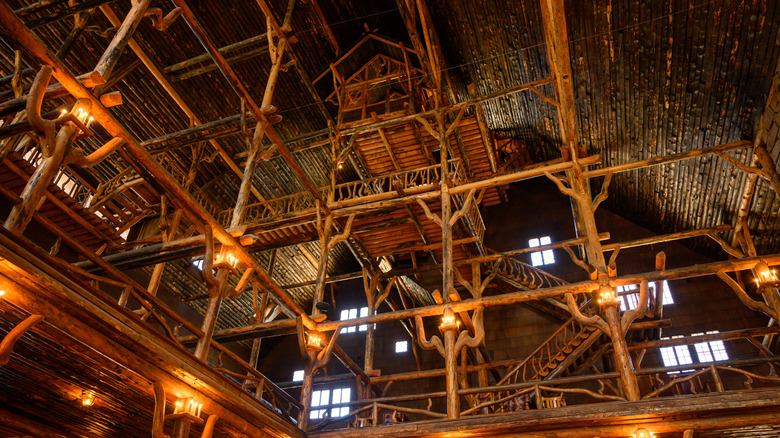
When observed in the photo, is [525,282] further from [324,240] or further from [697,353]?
[324,240]

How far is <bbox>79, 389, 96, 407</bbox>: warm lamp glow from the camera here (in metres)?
7.43

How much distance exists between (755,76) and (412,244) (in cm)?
1047

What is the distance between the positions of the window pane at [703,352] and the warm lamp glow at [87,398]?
16.7 m

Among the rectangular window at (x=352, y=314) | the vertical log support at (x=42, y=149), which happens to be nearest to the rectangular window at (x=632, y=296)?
the rectangular window at (x=352, y=314)

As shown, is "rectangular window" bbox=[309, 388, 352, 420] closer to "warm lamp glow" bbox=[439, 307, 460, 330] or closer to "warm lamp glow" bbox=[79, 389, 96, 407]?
"warm lamp glow" bbox=[439, 307, 460, 330]

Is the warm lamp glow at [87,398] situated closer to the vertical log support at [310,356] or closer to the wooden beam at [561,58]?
the vertical log support at [310,356]

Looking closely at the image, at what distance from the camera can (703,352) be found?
1534 centimetres

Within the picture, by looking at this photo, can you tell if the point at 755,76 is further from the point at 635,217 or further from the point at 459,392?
the point at 459,392

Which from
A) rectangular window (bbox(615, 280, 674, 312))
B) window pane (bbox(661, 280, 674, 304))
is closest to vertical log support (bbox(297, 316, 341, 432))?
rectangular window (bbox(615, 280, 674, 312))

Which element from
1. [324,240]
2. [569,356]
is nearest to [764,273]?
[569,356]

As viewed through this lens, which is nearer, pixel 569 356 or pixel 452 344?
pixel 452 344

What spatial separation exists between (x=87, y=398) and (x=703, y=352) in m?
17.0

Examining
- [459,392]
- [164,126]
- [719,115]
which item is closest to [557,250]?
[719,115]

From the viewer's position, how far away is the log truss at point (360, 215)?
6.58 meters
